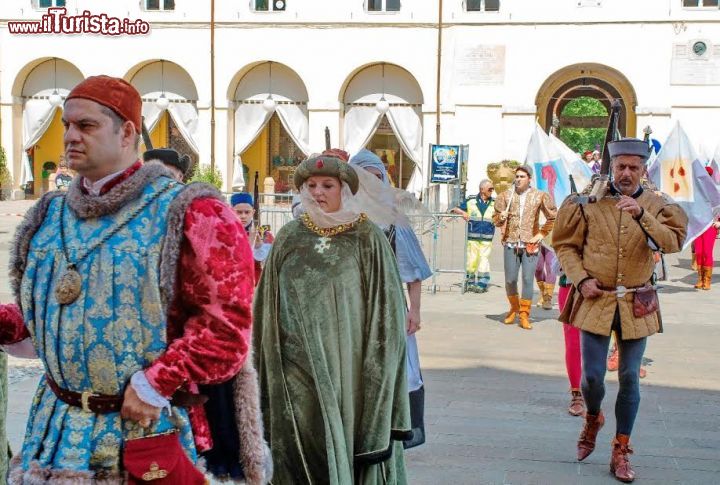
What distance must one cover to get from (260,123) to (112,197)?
1164 inches

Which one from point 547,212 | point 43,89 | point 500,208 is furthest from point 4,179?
point 547,212

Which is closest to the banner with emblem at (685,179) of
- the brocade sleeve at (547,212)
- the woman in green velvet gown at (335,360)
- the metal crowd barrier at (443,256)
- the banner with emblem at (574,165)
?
the banner with emblem at (574,165)

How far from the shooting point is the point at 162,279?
2.73m

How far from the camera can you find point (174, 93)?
32281 mm

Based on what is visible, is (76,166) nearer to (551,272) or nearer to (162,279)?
(162,279)

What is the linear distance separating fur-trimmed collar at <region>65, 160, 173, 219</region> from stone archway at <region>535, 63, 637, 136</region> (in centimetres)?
2658

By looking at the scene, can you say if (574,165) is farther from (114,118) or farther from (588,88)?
(588,88)

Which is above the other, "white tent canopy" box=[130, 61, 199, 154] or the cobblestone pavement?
"white tent canopy" box=[130, 61, 199, 154]

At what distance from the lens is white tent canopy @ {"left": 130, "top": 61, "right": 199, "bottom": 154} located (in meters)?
32.2

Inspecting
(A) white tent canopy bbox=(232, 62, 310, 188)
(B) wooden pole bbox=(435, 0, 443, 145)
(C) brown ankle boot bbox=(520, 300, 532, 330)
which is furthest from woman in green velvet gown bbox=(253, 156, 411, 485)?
(A) white tent canopy bbox=(232, 62, 310, 188)

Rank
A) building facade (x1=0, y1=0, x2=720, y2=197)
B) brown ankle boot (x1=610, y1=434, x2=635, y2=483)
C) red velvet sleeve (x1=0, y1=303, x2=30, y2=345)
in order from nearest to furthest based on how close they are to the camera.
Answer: red velvet sleeve (x1=0, y1=303, x2=30, y2=345), brown ankle boot (x1=610, y1=434, x2=635, y2=483), building facade (x1=0, y1=0, x2=720, y2=197)

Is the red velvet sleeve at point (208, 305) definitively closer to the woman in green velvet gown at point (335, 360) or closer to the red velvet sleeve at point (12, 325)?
the red velvet sleeve at point (12, 325)

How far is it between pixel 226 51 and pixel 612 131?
26.2 m

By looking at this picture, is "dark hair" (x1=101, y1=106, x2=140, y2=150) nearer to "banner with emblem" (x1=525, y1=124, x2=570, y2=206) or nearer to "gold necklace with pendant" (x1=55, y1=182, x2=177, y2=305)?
"gold necklace with pendant" (x1=55, y1=182, x2=177, y2=305)
